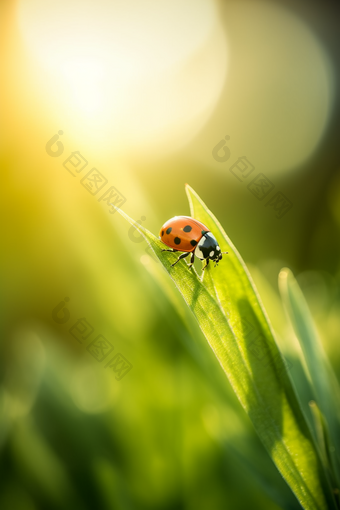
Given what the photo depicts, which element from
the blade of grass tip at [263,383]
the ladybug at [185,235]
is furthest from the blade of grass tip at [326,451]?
the ladybug at [185,235]

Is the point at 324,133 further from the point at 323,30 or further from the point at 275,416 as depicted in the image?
the point at 275,416

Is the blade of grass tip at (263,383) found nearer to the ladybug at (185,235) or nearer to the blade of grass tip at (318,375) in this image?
the blade of grass tip at (318,375)

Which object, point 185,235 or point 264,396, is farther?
point 185,235

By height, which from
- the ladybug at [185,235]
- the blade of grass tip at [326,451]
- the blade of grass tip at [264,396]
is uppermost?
the ladybug at [185,235]

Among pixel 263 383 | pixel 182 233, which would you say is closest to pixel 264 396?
pixel 263 383

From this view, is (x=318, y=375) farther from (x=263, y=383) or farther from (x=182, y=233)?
(x=182, y=233)

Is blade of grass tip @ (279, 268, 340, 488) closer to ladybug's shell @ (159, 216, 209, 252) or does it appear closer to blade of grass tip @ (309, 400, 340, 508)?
blade of grass tip @ (309, 400, 340, 508)

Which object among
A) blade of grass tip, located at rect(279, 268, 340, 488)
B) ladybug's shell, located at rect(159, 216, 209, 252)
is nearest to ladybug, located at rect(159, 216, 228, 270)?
ladybug's shell, located at rect(159, 216, 209, 252)
